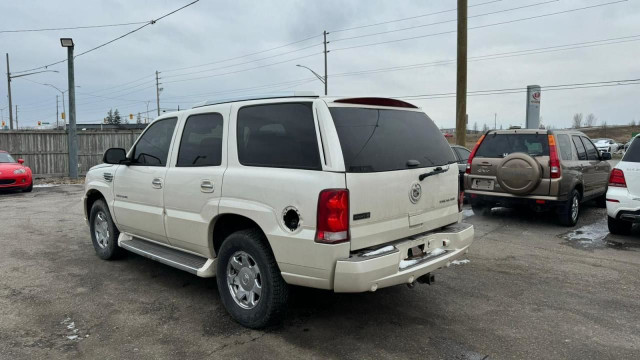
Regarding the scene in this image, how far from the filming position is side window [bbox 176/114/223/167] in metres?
4.18

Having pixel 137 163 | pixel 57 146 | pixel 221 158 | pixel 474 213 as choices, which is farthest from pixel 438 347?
pixel 57 146

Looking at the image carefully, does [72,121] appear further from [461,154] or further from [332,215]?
[332,215]

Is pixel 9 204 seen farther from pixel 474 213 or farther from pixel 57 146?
pixel 474 213

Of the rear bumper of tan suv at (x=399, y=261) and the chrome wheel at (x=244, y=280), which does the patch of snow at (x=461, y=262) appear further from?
the chrome wheel at (x=244, y=280)

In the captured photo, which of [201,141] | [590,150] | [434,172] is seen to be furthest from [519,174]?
[201,141]

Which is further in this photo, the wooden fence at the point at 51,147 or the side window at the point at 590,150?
the wooden fence at the point at 51,147

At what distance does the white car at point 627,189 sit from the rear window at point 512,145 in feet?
4.35

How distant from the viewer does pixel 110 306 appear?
14.5ft

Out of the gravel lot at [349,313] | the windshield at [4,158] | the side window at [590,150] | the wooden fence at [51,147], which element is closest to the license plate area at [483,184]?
the gravel lot at [349,313]

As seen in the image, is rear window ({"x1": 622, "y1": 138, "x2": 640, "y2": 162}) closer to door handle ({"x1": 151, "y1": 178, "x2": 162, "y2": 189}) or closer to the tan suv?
the tan suv

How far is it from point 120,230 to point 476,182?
6153 millimetres

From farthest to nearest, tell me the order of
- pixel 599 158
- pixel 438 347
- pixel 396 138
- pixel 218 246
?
pixel 599 158 → pixel 218 246 → pixel 396 138 → pixel 438 347

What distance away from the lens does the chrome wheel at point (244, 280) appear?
12.4 ft

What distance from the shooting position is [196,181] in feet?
13.8
